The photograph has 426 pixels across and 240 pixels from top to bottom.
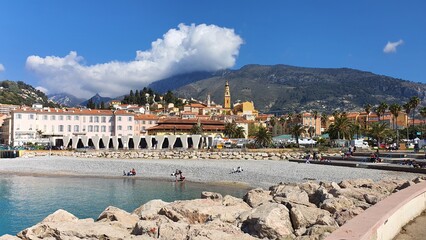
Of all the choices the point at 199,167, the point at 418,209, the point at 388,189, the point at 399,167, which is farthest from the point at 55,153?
the point at 418,209

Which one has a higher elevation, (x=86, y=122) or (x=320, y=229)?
(x=86, y=122)

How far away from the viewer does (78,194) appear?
26.6 meters

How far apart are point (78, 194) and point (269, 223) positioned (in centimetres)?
2132

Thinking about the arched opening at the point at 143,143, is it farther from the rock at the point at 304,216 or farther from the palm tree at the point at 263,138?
the rock at the point at 304,216

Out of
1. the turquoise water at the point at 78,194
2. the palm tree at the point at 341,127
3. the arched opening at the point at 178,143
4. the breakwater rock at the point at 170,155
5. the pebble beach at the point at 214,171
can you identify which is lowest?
the turquoise water at the point at 78,194

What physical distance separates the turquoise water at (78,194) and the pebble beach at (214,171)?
10.6 feet

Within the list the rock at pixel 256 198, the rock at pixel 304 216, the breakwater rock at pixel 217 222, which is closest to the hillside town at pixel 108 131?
the rock at pixel 256 198

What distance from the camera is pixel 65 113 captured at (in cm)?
8119

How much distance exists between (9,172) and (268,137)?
43930mm

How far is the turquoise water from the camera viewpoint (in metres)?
19.2

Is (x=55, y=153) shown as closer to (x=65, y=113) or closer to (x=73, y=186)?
(x=65, y=113)

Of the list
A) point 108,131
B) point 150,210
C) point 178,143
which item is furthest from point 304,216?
point 108,131

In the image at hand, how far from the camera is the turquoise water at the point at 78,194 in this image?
756 inches

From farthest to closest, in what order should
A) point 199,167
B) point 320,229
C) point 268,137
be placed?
point 268,137
point 199,167
point 320,229
